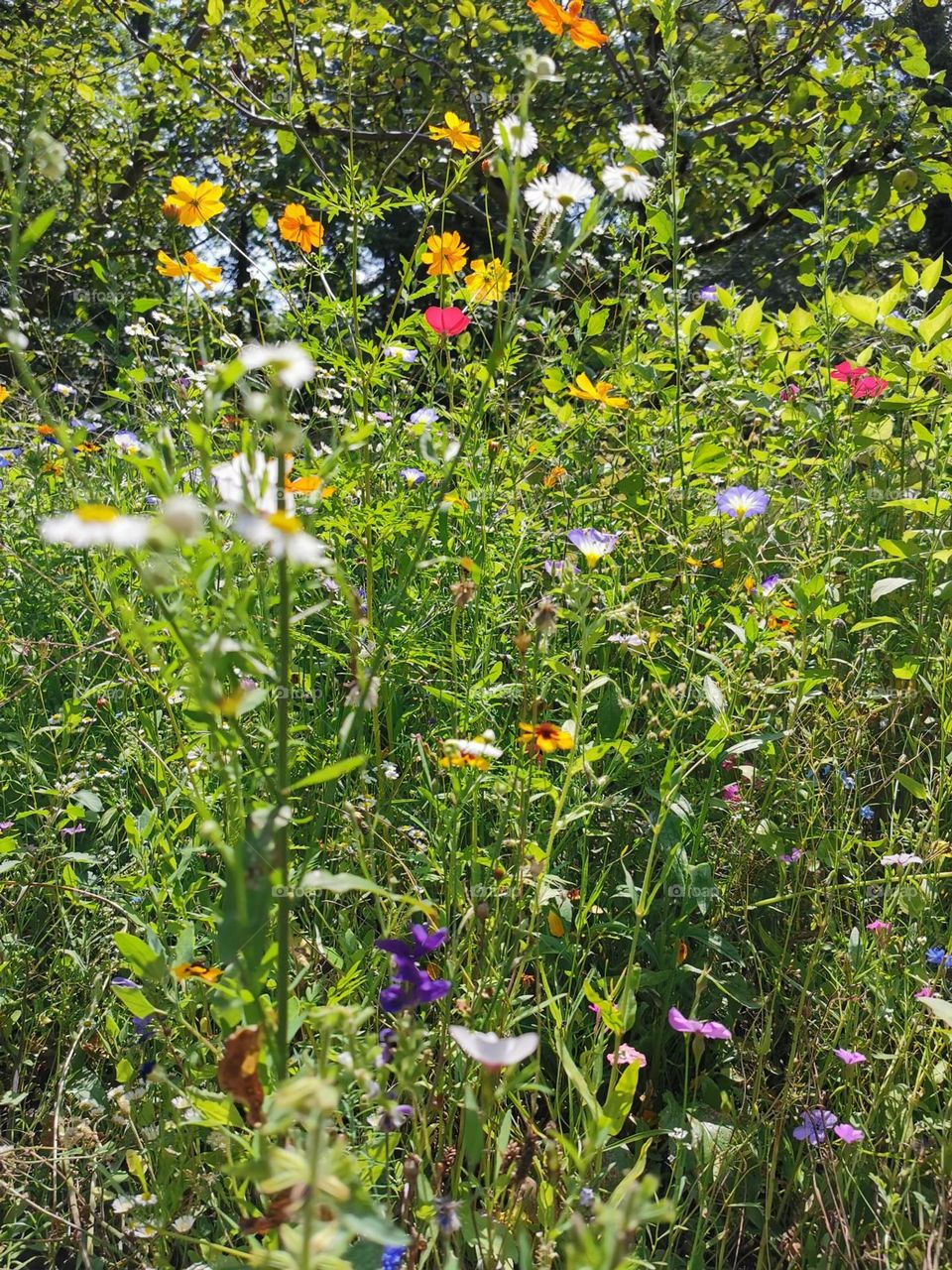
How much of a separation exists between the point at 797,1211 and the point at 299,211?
5.89 ft

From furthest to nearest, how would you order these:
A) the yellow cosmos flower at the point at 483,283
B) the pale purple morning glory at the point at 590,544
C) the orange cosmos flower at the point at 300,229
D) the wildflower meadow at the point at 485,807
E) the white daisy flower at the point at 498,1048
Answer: the orange cosmos flower at the point at 300,229
the yellow cosmos flower at the point at 483,283
the pale purple morning glory at the point at 590,544
the wildflower meadow at the point at 485,807
the white daisy flower at the point at 498,1048

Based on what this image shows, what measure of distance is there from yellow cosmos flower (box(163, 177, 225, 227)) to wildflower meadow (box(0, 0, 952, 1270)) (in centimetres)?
1

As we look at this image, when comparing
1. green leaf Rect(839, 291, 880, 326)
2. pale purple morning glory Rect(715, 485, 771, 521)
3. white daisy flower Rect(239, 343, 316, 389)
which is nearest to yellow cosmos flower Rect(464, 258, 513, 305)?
pale purple morning glory Rect(715, 485, 771, 521)

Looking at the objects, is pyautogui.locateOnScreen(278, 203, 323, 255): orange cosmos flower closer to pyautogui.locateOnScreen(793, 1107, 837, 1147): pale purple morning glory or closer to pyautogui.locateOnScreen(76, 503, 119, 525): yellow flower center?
pyautogui.locateOnScreen(76, 503, 119, 525): yellow flower center

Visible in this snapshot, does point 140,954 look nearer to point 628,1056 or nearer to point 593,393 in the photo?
point 628,1056

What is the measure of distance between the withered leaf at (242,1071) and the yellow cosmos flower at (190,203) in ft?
5.02

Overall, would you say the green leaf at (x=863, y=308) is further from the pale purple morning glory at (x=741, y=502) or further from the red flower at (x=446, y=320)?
the red flower at (x=446, y=320)

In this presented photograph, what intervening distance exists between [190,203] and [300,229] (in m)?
0.21

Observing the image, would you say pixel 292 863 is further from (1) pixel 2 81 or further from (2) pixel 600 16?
(1) pixel 2 81

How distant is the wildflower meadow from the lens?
0.83m

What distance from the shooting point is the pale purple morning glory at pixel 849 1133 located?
45.6 inches

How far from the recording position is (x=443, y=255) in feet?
5.90

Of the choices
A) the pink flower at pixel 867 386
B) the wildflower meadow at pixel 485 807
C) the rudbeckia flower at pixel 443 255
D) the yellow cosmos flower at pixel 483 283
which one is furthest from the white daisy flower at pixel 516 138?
the pink flower at pixel 867 386

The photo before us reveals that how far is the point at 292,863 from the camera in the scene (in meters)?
1.26
